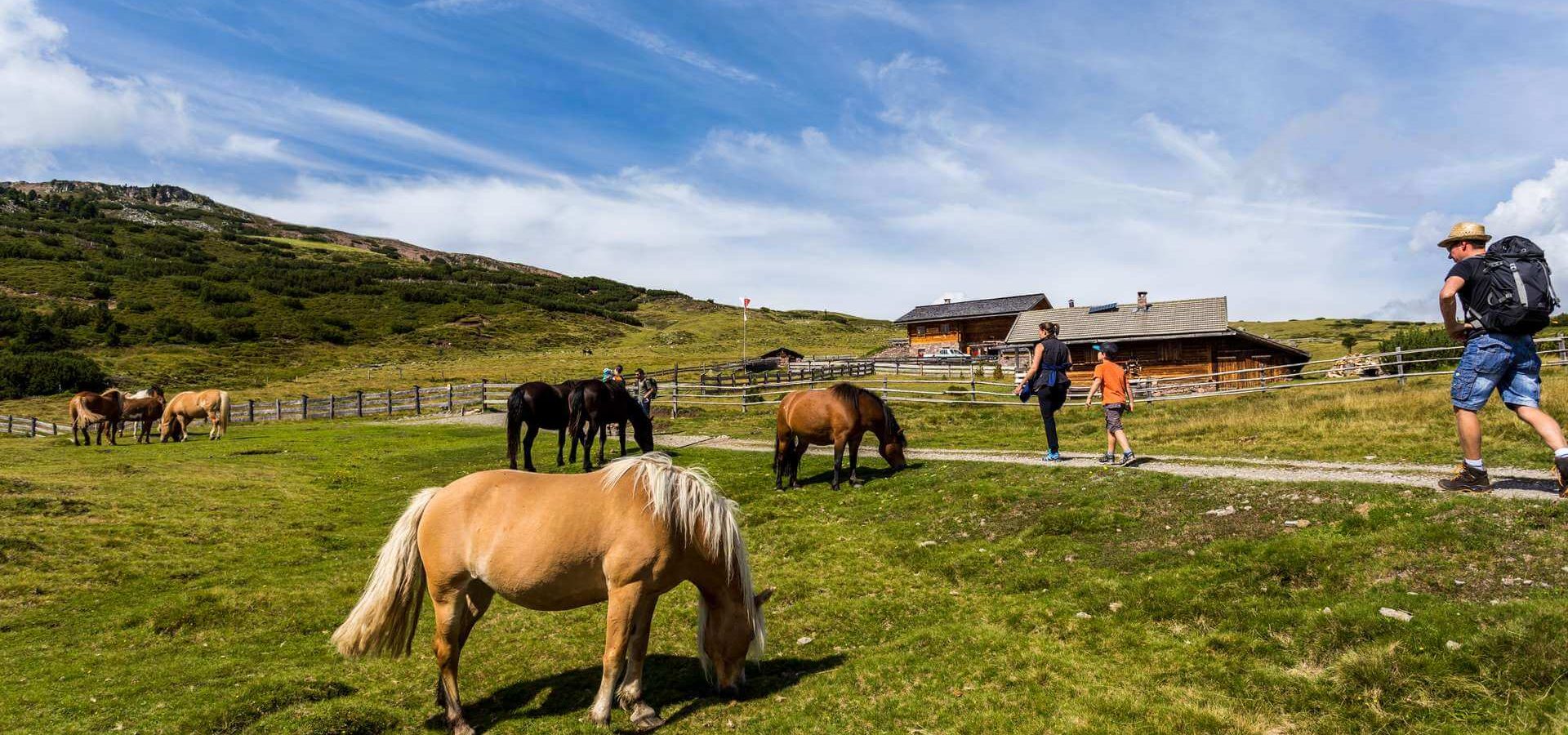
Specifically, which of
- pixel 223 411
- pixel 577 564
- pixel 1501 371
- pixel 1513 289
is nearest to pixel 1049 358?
pixel 1501 371

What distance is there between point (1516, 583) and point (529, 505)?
24.7 ft

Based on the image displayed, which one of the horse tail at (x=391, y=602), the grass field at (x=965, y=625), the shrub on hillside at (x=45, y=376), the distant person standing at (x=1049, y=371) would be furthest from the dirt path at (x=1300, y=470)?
the shrub on hillside at (x=45, y=376)

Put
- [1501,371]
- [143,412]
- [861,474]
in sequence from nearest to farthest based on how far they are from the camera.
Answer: [1501,371]
[861,474]
[143,412]

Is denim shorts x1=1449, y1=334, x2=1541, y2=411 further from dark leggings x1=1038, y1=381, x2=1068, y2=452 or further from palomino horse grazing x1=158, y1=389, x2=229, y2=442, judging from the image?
palomino horse grazing x1=158, y1=389, x2=229, y2=442

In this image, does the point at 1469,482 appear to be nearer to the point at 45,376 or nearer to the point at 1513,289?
the point at 1513,289

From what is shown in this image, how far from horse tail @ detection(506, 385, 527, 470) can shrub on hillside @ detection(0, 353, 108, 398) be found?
1804 inches

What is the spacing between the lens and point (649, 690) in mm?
6043

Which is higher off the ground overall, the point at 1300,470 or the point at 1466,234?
the point at 1466,234

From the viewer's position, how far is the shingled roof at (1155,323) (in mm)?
39188

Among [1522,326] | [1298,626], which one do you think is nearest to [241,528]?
[1298,626]

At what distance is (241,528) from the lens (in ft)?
38.8

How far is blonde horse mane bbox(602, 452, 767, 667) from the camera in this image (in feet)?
17.8

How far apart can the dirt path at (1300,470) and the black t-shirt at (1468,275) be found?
2001mm

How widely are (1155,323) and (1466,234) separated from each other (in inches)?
1492
